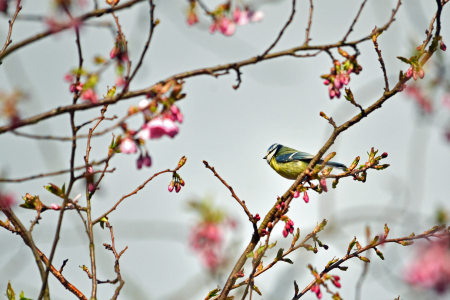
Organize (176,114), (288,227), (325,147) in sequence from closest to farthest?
(176,114)
(325,147)
(288,227)

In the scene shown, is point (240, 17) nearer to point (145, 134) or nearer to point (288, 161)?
point (145, 134)

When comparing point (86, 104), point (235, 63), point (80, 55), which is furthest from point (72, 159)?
point (235, 63)

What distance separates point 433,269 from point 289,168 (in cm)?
440

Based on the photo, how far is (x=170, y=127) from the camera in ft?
7.28

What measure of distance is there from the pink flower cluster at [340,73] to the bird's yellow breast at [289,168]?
11.9ft

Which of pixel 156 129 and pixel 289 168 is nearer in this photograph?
pixel 156 129

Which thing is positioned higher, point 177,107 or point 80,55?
point 80,55

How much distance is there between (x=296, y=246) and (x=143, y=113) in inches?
62.6

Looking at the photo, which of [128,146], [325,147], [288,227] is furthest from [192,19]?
[288,227]

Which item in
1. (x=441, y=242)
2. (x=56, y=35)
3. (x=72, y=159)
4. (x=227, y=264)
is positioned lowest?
(x=441, y=242)

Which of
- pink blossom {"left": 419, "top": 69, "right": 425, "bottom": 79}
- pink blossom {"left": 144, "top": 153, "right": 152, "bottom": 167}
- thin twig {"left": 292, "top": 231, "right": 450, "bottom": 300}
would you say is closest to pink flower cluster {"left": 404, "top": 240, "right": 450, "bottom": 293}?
thin twig {"left": 292, "top": 231, "right": 450, "bottom": 300}

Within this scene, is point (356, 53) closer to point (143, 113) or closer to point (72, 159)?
point (143, 113)

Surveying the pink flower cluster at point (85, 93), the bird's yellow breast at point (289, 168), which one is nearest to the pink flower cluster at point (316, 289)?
the pink flower cluster at point (85, 93)

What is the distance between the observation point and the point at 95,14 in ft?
6.98
